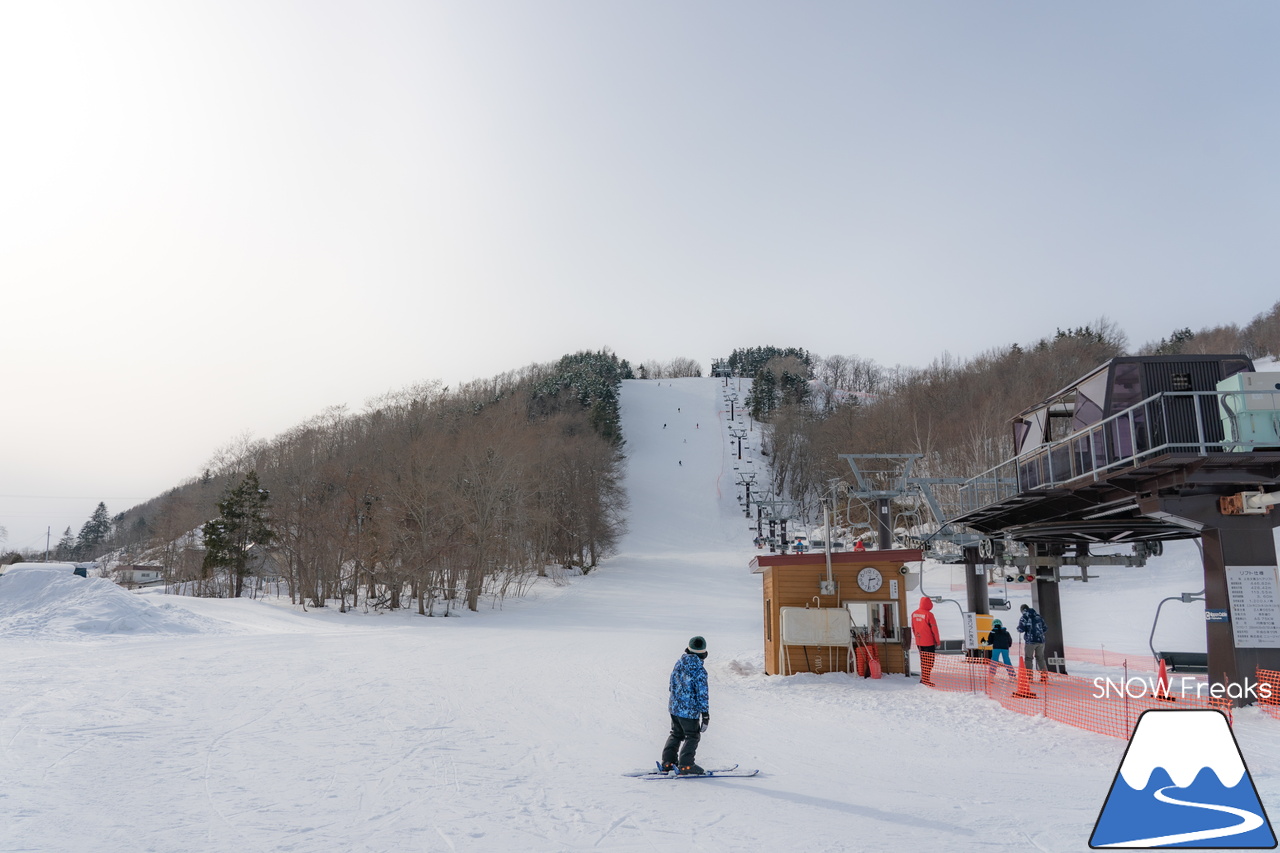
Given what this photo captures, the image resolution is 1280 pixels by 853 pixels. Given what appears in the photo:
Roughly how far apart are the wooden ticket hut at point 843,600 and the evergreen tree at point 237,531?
1524 inches

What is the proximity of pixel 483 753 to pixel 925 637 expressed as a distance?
429 inches

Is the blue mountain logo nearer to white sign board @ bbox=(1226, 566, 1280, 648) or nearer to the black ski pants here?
the black ski pants

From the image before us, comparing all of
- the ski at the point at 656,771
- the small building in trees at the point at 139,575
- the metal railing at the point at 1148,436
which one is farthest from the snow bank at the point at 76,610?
the small building in trees at the point at 139,575

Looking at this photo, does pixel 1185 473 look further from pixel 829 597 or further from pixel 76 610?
pixel 76 610

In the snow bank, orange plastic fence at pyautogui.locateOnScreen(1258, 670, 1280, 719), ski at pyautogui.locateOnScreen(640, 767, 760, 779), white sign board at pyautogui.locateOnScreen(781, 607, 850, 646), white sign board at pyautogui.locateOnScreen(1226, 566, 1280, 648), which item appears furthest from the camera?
the snow bank

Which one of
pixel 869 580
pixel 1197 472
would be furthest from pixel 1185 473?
pixel 869 580

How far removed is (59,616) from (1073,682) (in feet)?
92.5

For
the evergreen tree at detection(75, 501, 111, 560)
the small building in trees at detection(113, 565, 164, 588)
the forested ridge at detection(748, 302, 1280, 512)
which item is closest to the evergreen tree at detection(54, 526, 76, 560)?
the evergreen tree at detection(75, 501, 111, 560)

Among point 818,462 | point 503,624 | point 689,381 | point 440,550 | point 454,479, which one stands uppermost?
point 689,381

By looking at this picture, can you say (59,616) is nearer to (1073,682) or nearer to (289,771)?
(289,771)

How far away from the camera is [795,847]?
640cm

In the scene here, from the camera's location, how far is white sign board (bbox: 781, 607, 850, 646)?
17547 millimetres

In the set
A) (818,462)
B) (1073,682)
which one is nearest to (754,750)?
(1073,682)

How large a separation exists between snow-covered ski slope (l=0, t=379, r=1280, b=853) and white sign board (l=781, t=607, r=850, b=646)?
0.92m
